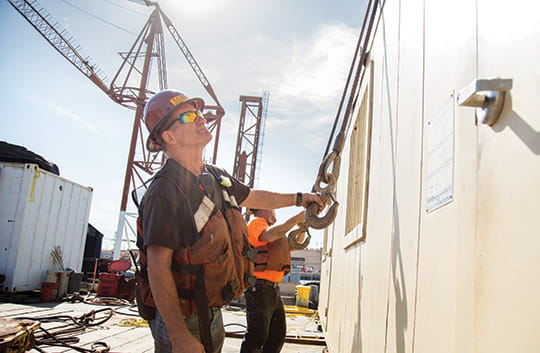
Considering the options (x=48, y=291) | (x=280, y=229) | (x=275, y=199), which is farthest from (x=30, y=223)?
(x=275, y=199)

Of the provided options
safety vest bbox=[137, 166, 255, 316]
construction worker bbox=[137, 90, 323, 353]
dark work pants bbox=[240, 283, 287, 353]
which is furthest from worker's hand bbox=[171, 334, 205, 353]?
dark work pants bbox=[240, 283, 287, 353]

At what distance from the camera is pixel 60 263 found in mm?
9742

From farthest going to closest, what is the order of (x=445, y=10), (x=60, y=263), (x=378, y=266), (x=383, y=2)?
1. (x=60, y=263)
2. (x=383, y=2)
3. (x=378, y=266)
4. (x=445, y=10)

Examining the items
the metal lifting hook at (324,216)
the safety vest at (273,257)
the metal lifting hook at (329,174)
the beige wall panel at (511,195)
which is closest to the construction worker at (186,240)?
the metal lifting hook at (324,216)

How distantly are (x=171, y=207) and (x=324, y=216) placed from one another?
1016 millimetres

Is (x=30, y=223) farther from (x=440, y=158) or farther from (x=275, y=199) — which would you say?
(x=440, y=158)

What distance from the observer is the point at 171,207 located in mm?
1817

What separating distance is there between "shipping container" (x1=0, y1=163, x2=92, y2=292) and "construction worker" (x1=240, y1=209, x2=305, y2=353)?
701 centimetres

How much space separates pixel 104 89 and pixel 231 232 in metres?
23.3

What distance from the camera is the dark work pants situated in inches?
133

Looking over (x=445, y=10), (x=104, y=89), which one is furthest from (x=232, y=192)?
(x=104, y=89)

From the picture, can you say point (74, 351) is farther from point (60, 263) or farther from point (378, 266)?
point (60, 263)

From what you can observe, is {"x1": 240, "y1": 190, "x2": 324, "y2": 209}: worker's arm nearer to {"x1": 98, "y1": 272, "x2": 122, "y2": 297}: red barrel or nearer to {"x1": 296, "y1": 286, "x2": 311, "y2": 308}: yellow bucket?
{"x1": 98, "y1": 272, "x2": 122, "y2": 297}: red barrel

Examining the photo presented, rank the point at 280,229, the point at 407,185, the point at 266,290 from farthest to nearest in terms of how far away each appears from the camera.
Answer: the point at 266,290
the point at 280,229
the point at 407,185
